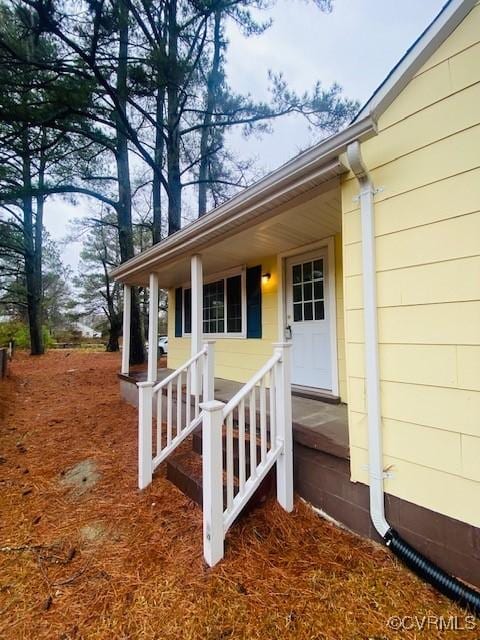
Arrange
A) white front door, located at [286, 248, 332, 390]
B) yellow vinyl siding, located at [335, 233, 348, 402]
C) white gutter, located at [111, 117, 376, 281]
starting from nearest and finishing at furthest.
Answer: white gutter, located at [111, 117, 376, 281] → yellow vinyl siding, located at [335, 233, 348, 402] → white front door, located at [286, 248, 332, 390]

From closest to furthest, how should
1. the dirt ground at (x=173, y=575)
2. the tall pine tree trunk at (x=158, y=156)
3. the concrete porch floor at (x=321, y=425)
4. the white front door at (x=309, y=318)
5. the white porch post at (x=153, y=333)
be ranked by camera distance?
the dirt ground at (x=173, y=575) → the concrete porch floor at (x=321, y=425) → the white front door at (x=309, y=318) → the white porch post at (x=153, y=333) → the tall pine tree trunk at (x=158, y=156)

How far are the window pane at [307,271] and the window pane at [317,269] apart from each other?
0.23 feet

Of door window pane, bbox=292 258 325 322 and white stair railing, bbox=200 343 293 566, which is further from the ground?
door window pane, bbox=292 258 325 322

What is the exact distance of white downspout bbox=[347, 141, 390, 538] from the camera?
1844 mm

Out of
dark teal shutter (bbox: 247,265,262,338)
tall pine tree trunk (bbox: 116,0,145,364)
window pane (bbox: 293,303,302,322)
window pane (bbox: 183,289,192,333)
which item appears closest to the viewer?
window pane (bbox: 293,303,302,322)

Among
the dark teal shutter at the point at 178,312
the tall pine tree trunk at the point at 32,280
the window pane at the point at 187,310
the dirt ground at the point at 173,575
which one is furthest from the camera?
the tall pine tree trunk at the point at 32,280

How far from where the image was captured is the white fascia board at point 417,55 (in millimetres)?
1654

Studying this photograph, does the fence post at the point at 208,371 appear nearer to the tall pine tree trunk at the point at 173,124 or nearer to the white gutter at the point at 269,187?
the white gutter at the point at 269,187

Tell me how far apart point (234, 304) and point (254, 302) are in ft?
1.84

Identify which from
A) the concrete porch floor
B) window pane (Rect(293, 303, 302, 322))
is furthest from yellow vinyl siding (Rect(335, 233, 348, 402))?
window pane (Rect(293, 303, 302, 322))

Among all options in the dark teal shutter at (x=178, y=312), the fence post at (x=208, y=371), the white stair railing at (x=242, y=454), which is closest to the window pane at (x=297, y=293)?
the fence post at (x=208, y=371)

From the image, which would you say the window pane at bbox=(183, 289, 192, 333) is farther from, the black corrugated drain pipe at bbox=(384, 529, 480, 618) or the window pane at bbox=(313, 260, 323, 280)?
the black corrugated drain pipe at bbox=(384, 529, 480, 618)

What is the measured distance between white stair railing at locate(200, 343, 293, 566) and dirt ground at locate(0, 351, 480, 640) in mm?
176

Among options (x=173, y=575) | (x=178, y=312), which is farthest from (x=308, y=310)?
(x=178, y=312)
